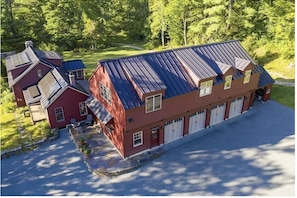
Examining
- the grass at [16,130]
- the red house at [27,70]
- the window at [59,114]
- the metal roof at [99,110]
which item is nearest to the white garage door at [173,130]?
the metal roof at [99,110]

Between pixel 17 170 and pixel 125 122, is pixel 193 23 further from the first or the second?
pixel 17 170

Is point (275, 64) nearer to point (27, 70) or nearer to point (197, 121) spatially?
point (197, 121)

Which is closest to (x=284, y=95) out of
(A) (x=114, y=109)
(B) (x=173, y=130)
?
(B) (x=173, y=130)

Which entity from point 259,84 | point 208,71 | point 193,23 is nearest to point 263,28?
point 193,23

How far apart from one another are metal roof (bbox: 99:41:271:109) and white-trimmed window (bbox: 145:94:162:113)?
0.61 metres

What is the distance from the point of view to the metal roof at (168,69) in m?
18.7

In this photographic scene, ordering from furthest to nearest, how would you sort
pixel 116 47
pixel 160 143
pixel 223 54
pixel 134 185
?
pixel 116 47, pixel 223 54, pixel 160 143, pixel 134 185

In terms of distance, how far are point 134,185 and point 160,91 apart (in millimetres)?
6820

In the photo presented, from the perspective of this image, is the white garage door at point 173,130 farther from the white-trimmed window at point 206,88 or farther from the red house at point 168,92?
the white-trimmed window at point 206,88

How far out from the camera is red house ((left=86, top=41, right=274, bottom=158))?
18.8m

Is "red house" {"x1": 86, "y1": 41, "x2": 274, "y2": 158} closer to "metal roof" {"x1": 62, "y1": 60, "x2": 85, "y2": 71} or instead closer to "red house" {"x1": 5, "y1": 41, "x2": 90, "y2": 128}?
"red house" {"x1": 5, "y1": 41, "x2": 90, "y2": 128}

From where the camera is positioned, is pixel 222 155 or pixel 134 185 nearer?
pixel 134 185

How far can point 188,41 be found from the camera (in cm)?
5106

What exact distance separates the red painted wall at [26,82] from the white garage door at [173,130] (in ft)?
52.9
